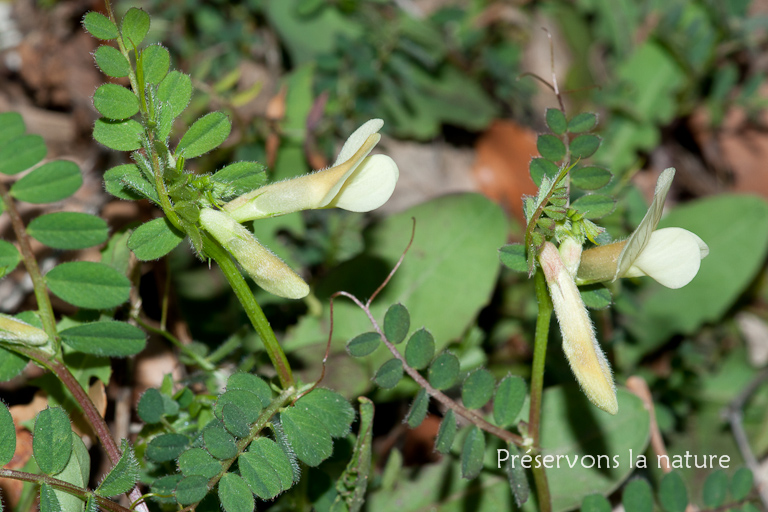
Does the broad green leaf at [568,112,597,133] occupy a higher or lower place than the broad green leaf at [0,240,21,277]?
higher

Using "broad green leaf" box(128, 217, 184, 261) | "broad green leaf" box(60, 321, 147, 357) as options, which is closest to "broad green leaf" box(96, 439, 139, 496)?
"broad green leaf" box(60, 321, 147, 357)

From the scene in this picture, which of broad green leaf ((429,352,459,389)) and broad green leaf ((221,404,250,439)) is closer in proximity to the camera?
broad green leaf ((221,404,250,439))

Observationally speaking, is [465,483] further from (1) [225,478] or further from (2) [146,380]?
(2) [146,380]

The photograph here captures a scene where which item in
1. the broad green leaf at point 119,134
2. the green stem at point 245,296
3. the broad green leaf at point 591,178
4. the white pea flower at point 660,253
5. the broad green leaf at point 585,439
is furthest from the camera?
the broad green leaf at point 585,439

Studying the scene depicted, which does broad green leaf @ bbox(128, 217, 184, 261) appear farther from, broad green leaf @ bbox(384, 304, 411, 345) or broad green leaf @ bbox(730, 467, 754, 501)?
broad green leaf @ bbox(730, 467, 754, 501)

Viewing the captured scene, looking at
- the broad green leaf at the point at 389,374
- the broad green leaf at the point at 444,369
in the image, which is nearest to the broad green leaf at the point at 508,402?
the broad green leaf at the point at 444,369

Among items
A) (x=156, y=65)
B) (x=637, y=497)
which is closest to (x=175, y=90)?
(x=156, y=65)

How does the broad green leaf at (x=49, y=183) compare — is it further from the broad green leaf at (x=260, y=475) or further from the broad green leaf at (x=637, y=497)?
the broad green leaf at (x=637, y=497)
